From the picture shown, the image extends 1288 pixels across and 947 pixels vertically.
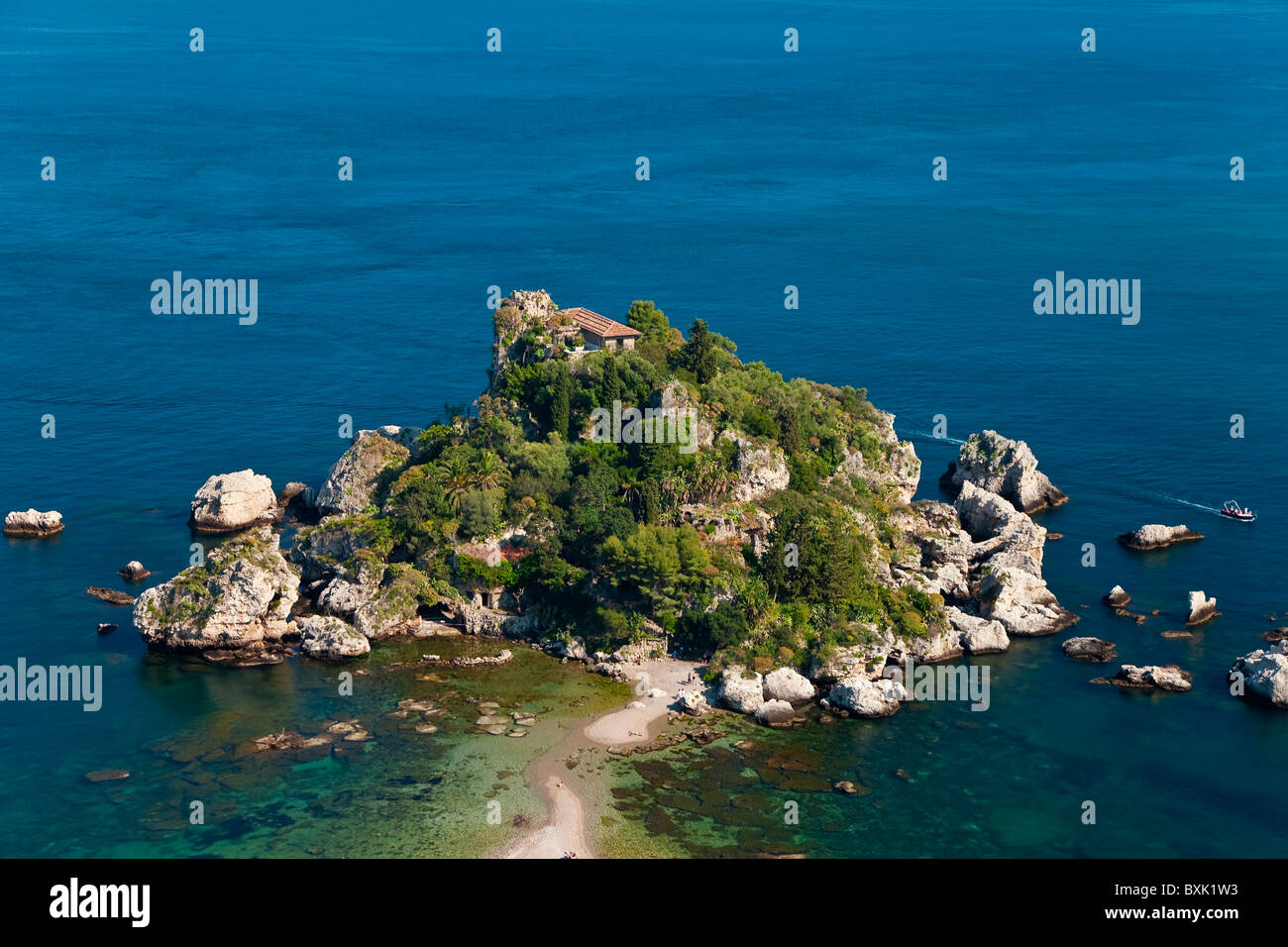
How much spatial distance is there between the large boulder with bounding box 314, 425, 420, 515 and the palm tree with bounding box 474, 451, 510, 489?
1063cm

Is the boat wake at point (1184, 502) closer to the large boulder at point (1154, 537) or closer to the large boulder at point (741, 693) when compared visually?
the large boulder at point (1154, 537)

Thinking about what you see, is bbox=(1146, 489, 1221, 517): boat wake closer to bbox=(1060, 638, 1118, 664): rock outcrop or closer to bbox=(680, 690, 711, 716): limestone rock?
bbox=(1060, 638, 1118, 664): rock outcrop

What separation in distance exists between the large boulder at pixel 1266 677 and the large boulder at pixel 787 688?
28.7m

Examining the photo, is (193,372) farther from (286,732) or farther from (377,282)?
(286,732)

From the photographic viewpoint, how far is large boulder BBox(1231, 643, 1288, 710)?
94.4 meters

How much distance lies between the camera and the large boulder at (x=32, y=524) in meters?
123

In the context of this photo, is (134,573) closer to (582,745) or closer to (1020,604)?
(582,745)

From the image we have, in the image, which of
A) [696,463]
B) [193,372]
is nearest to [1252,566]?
[696,463]

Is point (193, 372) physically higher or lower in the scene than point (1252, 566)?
higher

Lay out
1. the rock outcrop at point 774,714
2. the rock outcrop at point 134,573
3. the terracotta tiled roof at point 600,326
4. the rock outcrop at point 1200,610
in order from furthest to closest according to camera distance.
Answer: the terracotta tiled roof at point 600,326 → the rock outcrop at point 134,573 → the rock outcrop at point 1200,610 → the rock outcrop at point 774,714

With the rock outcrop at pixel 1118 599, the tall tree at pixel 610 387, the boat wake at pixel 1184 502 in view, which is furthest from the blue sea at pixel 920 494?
the tall tree at pixel 610 387

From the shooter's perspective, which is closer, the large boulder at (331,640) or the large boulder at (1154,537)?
the large boulder at (331,640)

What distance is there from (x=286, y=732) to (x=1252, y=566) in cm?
7570

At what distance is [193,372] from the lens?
169 meters
